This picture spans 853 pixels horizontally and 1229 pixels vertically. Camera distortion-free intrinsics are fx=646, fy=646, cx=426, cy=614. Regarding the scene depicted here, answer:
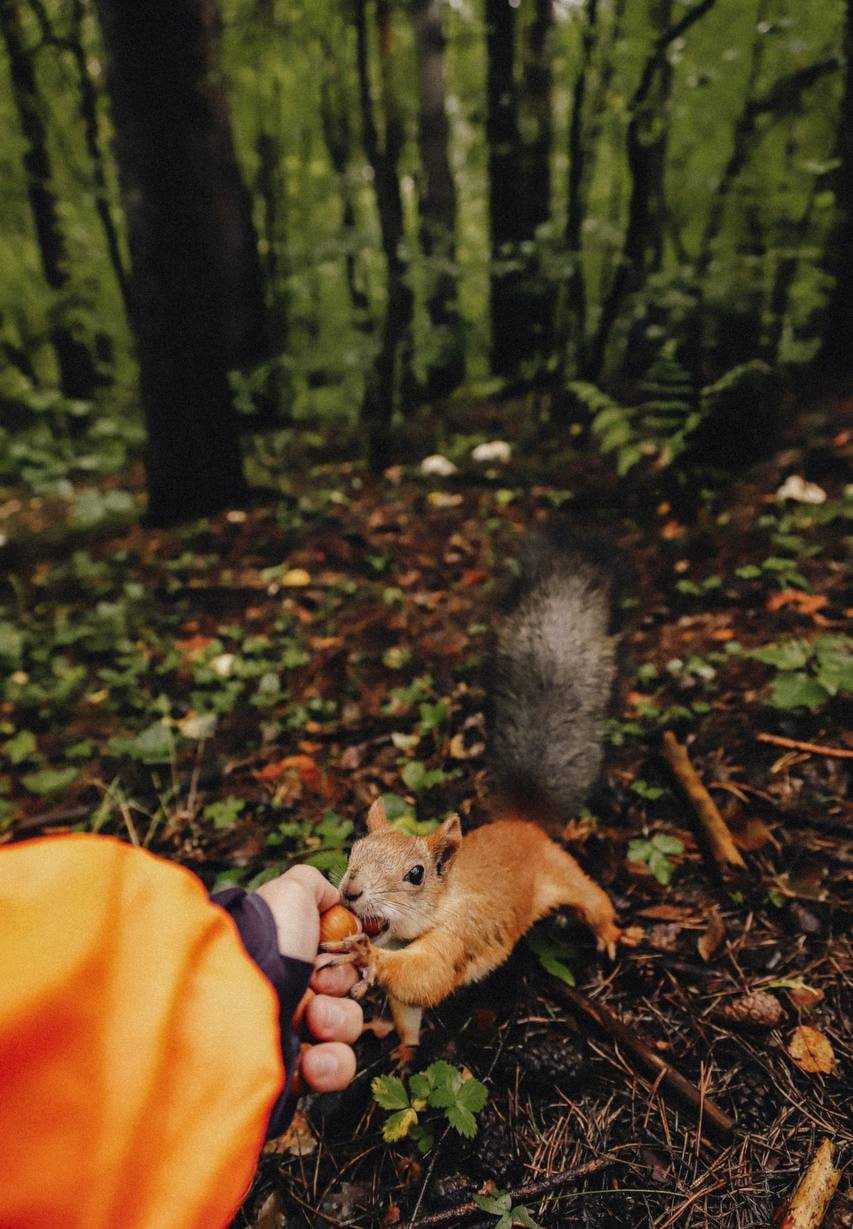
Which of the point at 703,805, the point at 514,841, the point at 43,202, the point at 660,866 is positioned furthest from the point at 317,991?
the point at 43,202

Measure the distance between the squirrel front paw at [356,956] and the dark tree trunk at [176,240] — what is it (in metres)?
4.74

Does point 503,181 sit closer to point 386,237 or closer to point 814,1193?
point 386,237

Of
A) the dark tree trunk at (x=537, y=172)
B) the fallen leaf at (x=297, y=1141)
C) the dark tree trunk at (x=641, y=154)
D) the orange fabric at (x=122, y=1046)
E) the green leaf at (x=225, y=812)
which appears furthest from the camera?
the dark tree trunk at (x=537, y=172)

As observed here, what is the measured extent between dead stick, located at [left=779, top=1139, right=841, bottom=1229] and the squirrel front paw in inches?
41.6

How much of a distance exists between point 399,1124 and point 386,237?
582cm

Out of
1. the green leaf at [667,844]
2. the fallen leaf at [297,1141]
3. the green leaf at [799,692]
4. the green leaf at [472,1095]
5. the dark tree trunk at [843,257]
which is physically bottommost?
the fallen leaf at [297,1141]

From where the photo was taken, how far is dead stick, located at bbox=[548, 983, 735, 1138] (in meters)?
1.66

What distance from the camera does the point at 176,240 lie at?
4926mm

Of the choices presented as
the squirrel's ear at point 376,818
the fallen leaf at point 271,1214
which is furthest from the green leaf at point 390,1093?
the squirrel's ear at point 376,818

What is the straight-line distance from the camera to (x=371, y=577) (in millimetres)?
4625

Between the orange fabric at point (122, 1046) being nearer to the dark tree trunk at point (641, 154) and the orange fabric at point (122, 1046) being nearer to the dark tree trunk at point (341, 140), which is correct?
the dark tree trunk at point (641, 154)

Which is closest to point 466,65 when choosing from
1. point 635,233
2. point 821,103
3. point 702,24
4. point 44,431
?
point 702,24

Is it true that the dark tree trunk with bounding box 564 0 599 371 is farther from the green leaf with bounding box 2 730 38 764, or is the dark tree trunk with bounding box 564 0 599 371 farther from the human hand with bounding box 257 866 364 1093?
the human hand with bounding box 257 866 364 1093

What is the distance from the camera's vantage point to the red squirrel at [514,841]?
5.93 ft
